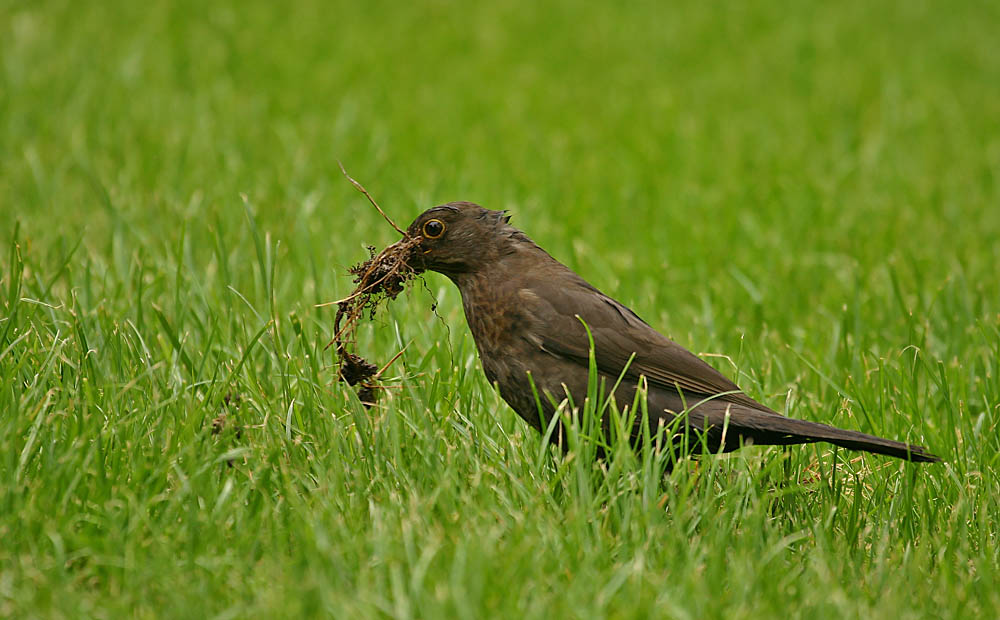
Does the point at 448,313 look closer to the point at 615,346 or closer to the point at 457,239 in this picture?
the point at 457,239

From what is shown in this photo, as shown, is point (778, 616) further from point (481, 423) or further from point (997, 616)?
point (481, 423)

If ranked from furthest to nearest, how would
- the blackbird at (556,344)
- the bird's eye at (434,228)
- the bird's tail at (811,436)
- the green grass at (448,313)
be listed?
→ 1. the bird's eye at (434,228)
2. the blackbird at (556,344)
3. the bird's tail at (811,436)
4. the green grass at (448,313)

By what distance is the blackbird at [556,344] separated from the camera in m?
3.45

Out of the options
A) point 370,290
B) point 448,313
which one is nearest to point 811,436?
point 370,290

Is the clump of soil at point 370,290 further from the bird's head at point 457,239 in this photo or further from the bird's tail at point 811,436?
the bird's tail at point 811,436

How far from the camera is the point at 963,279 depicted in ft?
17.0

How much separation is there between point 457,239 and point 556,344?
0.50m

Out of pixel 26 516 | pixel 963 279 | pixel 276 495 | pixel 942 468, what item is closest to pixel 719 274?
pixel 963 279

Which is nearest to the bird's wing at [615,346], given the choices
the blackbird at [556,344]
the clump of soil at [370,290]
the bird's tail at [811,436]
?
the blackbird at [556,344]

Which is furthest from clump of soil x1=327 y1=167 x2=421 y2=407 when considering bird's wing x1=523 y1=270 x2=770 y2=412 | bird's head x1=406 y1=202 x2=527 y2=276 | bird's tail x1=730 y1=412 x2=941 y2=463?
bird's tail x1=730 y1=412 x2=941 y2=463

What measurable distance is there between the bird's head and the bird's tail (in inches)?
38.7

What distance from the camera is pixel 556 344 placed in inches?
137

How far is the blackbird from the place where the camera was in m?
3.45

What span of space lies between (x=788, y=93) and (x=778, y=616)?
8.25 metres
